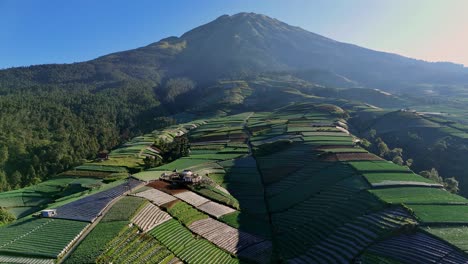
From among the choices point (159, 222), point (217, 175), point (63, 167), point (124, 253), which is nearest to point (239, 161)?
point (217, 175)

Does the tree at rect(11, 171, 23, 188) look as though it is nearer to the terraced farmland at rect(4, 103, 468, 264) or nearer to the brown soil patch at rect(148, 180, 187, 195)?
the terraced farmland at rect(4, 103, 468, 264)

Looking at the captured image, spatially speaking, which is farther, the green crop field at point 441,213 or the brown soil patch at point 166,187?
the brown soil patch at point 166,187

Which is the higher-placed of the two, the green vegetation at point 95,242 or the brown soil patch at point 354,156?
the brown soil patch at point 354,156

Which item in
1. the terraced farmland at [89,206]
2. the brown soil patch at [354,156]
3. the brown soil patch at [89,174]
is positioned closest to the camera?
the terraced farmland at [89,206]

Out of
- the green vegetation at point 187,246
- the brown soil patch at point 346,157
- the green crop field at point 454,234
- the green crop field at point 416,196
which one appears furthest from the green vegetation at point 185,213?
the brown soil patch at point 346,157

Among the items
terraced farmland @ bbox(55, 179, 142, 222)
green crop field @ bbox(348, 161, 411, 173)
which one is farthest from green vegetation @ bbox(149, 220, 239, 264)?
green crop field @ bbox(348, 161, 411, 173)

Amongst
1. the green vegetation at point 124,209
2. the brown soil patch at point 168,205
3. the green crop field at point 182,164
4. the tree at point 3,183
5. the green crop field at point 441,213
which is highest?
the green vegetation at point 124,209

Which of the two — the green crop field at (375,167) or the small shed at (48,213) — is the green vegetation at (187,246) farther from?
the green crop field at (375,167)

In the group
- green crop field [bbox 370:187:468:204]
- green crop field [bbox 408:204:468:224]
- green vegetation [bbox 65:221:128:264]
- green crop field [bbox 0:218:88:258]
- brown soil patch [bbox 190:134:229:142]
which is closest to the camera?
green vegetation [bbox 65:221:128:264]

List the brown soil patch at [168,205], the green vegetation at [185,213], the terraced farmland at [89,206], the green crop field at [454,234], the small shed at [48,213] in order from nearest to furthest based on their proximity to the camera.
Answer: the green crop field at [454,234] < the terraced farmland at [89,206] < the small shed at [48,213] < the green vegetation at [185,213] < the brown soil patch at [168,205]
